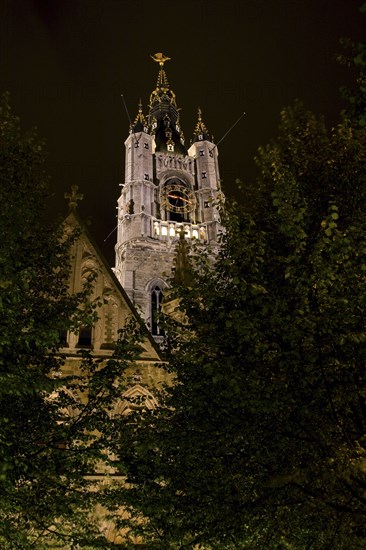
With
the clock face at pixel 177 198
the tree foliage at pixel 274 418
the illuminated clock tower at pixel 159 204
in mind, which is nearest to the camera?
the tree foliage at pixel 274 418

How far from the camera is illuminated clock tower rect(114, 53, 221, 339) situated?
4944 centimetres

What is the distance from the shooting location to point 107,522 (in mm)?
16031

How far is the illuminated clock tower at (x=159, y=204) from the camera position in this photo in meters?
49.4

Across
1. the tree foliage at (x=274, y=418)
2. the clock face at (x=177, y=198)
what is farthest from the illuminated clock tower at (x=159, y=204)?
the tree foliage at (x=274, y=418)

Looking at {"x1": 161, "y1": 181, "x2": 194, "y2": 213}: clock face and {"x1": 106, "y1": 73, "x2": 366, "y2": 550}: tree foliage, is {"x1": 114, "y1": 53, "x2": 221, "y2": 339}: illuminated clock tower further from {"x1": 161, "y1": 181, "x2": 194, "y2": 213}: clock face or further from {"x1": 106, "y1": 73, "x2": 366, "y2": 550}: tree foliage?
{"x1": 106, "y1": 73, "x2": 366, "y2": 550}: tree foliage

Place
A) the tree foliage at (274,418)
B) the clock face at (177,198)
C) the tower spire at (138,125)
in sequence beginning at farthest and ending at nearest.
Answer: the tower spire at (138,125) → the clock face at (177,198) → the tree foliage at (274,418)

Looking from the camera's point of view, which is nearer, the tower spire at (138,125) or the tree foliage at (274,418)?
the tree foliage at (274,418)

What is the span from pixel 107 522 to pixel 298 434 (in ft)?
30.5

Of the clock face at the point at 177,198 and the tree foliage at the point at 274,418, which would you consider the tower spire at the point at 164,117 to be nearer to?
the clock face at the point at 177,198

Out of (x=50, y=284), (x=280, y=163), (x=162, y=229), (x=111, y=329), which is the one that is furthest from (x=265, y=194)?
(x=162, y=229)

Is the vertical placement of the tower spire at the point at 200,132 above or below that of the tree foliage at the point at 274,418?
above

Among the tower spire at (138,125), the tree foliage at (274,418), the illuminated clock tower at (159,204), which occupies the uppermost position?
the tower spire at (138,125)

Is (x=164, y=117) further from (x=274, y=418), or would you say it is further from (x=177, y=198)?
(x=274, y=418)

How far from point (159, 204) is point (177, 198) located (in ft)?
8.10
